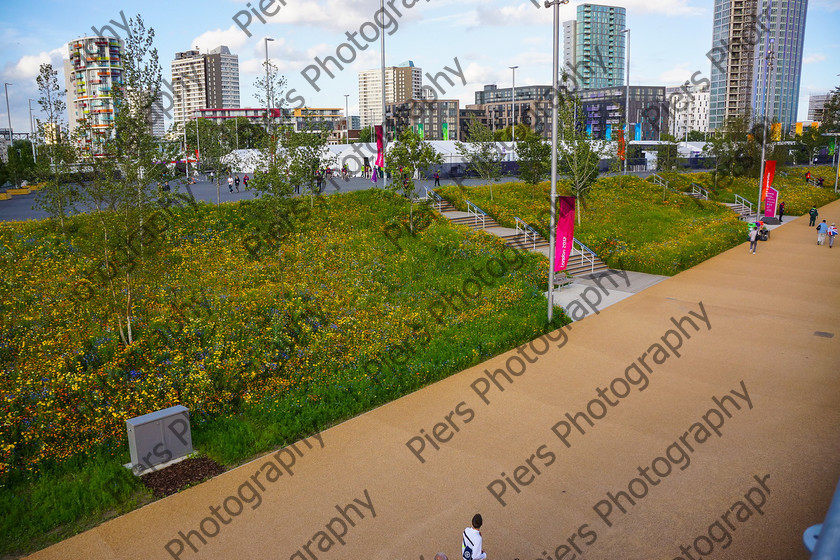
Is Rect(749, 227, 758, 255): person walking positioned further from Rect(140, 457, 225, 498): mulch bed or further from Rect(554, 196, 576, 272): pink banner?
Rect(140, 457, 225, 498): mulch bed

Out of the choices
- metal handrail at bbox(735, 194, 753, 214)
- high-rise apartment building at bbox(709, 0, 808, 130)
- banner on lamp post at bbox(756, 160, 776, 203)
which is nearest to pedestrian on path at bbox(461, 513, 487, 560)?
banner on lamp post at bbox(756, 160, 776, 203)

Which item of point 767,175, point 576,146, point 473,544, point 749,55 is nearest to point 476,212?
point 576,146

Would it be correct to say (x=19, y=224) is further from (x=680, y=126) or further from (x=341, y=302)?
(x=680, y=126)

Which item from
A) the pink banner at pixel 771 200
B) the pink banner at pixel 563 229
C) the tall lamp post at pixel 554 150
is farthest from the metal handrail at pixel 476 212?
the pink banner at pixel 771 200

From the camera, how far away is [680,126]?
19500 centimetres

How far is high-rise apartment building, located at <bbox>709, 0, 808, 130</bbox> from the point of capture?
134 metres

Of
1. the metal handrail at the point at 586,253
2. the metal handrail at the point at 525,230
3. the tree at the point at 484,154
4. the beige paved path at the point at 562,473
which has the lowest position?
the beige paved path at the point at 562,473

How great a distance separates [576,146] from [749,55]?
455 ft

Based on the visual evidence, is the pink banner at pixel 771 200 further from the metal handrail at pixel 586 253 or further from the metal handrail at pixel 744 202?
the metal handrail at pixel 586 253

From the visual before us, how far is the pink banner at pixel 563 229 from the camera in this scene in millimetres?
17906

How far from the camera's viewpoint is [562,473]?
30.7ft

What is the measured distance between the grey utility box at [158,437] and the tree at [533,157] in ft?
88.6

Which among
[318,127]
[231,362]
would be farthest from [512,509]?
[318,127]

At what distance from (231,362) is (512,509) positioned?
21.5 ft
